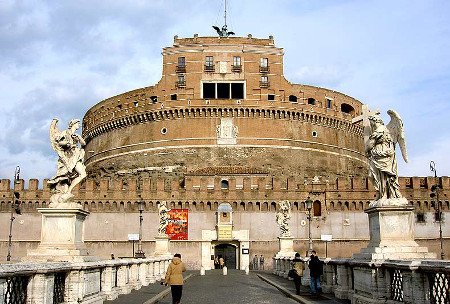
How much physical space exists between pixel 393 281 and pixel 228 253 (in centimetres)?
3550

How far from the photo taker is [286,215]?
2848 cm

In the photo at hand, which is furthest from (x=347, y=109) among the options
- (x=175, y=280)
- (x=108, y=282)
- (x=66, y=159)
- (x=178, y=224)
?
(x=66, y=159)

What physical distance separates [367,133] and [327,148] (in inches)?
1720

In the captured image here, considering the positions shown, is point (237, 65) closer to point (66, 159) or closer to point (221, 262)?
point (221, 262)

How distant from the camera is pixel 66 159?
10.7 m

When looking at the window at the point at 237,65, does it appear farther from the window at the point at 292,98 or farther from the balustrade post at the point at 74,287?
the balustrade post at the point at 74,287

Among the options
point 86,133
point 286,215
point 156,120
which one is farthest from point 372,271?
point 86,133

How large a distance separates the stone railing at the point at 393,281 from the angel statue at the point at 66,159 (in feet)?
19.6

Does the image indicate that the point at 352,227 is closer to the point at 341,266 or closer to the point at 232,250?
the point at 232,250

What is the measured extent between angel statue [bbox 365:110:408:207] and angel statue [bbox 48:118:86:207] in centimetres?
599

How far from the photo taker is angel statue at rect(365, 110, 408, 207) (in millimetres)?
9836

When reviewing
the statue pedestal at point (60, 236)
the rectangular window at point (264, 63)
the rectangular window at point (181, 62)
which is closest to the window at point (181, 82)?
the rectangular window at point (181, 62)

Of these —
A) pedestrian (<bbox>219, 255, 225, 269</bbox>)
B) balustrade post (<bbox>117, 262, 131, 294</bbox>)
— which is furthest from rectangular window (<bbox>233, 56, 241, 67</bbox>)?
balustrade post (<bbox>117, 262, 131, 294</bbox>)

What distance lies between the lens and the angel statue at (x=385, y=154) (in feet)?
32.3
